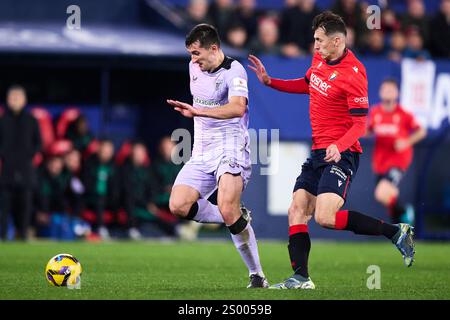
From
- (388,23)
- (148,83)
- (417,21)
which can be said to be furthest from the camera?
(148,83)

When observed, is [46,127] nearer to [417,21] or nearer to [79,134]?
[79,134]

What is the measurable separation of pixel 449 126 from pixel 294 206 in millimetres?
9817

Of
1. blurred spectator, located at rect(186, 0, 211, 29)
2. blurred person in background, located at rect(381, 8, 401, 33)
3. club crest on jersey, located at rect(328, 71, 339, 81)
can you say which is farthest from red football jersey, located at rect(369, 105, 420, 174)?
club crest on jersey, located at rect(328, 71, 339, 81)

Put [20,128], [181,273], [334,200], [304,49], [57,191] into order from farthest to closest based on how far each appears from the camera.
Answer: [304,49] → [57,191] → [20,128] → [181,273] → [334,200]

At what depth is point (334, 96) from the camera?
9.66 metres

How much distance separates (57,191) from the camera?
17922 mm

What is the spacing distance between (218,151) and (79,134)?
9.18m

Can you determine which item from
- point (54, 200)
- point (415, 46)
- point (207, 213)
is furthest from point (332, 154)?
point (415, 46)

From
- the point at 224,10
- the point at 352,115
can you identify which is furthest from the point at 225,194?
the point at 224,10

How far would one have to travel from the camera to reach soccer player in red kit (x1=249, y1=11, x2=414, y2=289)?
9414 millimetres

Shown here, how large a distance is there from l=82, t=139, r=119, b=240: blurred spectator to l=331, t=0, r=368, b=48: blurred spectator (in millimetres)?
4694

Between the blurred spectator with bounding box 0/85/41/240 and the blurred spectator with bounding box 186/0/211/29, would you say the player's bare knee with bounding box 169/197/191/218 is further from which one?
the blurred spectator with bounding box 186/0/211/29

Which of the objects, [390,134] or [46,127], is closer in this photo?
[390,134]

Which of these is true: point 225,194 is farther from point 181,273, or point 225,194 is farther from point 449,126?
point 449,126
